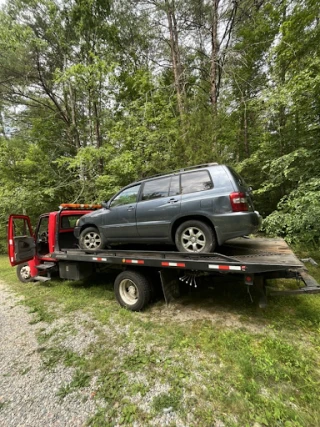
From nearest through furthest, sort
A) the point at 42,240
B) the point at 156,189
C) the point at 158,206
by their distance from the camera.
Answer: the point at 158,206
the point at 156,189
the point at 42,240

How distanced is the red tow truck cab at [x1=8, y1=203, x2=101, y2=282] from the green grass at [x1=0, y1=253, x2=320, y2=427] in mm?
1762

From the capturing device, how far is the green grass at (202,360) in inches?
72.8

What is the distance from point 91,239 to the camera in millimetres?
4488

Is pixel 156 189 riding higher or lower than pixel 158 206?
higher

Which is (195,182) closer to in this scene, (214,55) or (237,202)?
(237,202)

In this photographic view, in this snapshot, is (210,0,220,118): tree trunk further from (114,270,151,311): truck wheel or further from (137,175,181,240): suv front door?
(114,270,151,311): truck wheel

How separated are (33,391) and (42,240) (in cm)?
456

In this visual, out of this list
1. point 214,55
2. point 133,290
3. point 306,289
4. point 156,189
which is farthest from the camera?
point 214,55

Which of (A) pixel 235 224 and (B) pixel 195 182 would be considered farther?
(B) pixel 195 182

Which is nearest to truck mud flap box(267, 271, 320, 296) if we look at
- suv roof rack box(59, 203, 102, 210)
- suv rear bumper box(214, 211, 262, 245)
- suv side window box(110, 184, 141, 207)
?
suv rear bumper box(214, 211, 262, 245)

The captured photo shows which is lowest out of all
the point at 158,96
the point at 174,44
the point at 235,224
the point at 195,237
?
the point at 195,237

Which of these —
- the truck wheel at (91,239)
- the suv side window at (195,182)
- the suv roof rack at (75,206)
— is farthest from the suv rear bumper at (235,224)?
the suv roof rack at (75,206)

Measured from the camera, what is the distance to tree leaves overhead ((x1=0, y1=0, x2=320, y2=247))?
19.6ft

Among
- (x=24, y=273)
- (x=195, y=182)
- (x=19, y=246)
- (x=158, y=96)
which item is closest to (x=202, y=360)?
(x=195, y=182)
